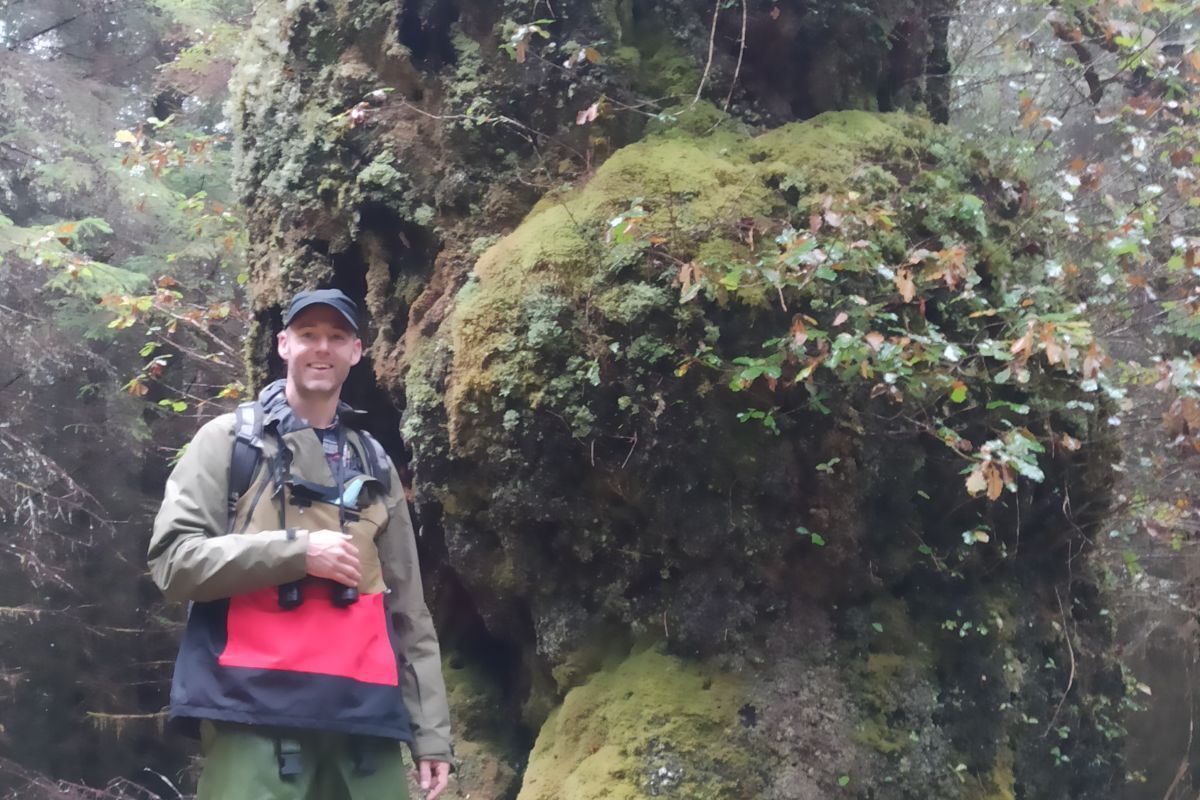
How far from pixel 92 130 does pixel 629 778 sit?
34.1ft

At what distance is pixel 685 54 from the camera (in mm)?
4684

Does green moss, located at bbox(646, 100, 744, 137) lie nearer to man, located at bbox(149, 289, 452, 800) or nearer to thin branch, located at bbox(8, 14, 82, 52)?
man, located at bbox(149, 289, 452, 800)

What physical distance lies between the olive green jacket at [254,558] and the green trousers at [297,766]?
0.15 metres

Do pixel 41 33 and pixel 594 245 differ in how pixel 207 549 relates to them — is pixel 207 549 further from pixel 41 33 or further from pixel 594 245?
pixel 41 33

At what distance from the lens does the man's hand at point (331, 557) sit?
2.50m

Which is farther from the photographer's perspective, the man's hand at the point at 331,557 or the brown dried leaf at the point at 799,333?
the brown dried leaf at the point at 799,333

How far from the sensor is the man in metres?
2.47

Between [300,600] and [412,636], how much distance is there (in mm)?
486

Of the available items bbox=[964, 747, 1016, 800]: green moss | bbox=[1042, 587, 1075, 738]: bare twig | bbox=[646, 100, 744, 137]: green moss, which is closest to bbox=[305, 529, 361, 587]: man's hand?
bbox=[646, 100, 744, 137]: green moss

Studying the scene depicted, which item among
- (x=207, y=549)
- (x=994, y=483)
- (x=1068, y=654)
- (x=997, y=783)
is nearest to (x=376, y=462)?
(x=207, y=549)

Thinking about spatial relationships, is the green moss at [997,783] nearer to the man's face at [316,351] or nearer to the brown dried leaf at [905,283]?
the brown dried leaf at [905,283]

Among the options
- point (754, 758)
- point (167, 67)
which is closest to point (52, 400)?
point (167, 67)

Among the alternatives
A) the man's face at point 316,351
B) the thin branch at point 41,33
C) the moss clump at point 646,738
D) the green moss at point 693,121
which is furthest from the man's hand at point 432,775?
the thin branch at point 41,33

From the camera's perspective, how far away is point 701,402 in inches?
149
